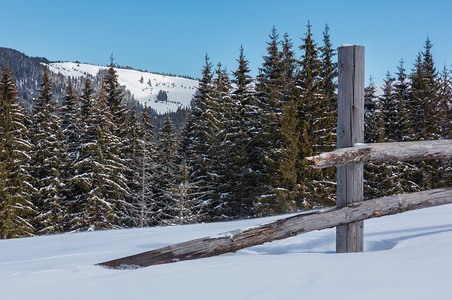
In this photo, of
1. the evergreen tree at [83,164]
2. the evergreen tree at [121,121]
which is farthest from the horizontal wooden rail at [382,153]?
the evergreen tree at [121,121]

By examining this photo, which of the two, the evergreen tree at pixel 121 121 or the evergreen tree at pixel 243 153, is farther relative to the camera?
the evergreen tree at pixel 121 121

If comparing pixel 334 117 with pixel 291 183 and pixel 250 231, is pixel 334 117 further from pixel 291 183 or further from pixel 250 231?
pixel 250 231

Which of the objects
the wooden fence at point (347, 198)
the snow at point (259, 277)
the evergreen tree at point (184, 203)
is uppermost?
the wooden fence at point (347, 198)

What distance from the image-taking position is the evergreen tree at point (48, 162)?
22.6m

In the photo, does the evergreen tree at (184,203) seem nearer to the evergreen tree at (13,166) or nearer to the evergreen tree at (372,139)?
the evergreen tree at (13,166)

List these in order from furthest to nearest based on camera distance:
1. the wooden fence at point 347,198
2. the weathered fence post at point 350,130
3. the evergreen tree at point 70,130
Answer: the evergreen tree at point 70,130 < the weathered fence post at point 350,130 < the wooden fence at point 347,198

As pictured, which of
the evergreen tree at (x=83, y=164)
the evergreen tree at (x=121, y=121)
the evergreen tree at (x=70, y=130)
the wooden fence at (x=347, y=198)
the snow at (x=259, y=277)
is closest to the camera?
the snow at (x=259, y=277)

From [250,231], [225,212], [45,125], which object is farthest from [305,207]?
[45,125]

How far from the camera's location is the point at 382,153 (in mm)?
3717

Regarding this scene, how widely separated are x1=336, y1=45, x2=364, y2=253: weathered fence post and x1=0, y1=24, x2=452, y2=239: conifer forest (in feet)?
52.3

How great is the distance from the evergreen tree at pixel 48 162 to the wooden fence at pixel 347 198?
22.6 m

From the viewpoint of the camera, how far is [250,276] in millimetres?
2521

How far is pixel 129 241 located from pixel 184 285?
290 centimetres

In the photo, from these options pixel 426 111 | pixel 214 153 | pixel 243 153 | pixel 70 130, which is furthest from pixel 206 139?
pixel 426 111
